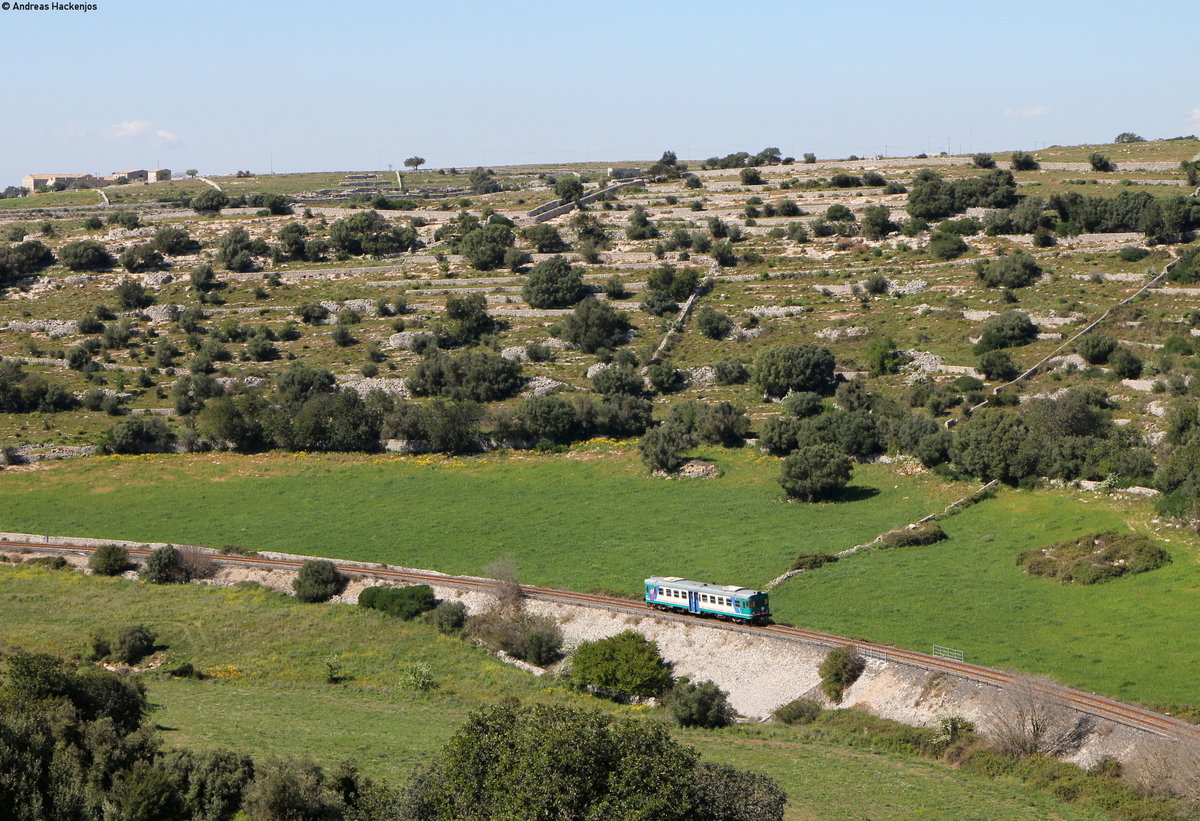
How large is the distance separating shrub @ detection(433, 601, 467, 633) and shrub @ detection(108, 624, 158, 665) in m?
12.0

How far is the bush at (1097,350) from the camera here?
83000 mm

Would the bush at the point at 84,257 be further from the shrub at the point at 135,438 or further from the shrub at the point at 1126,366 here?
the shrub at the point at 1126,366

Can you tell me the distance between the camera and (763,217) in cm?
12281

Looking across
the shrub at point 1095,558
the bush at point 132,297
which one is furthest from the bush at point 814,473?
the bush at point 132,297

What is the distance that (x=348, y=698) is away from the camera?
4706 centimetres

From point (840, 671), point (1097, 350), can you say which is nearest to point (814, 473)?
point (840, 671)

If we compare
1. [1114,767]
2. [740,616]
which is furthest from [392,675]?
[1114,767]

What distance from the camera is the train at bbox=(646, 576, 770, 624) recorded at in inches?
1959

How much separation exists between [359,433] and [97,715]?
4581cm

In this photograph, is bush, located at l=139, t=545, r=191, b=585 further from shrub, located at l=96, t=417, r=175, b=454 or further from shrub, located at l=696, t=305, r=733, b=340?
shrub, located at l=696, t=305, r=733, b=340

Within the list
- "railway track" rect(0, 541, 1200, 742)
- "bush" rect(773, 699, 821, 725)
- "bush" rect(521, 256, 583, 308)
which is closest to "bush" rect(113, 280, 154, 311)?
"bush" rect(521, 256, 583, 308)

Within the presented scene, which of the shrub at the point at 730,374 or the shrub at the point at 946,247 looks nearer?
the shrub at the point at 730,374

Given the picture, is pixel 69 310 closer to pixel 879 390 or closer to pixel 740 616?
pixel 879 390

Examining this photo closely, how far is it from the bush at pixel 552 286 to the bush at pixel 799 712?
63790 mm
